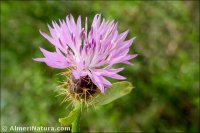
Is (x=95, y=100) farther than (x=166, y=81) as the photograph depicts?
No

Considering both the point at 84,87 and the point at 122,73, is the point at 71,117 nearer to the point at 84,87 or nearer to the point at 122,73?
the point at 84,87

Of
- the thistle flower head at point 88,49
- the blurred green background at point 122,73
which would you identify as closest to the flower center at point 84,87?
the thistle flower head at point 88,49

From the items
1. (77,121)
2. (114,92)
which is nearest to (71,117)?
(77,121)

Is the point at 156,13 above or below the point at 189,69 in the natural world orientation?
above

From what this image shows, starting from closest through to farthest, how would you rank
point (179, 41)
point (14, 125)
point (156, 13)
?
point (14, 125), point (156, 13), point (179, 41)

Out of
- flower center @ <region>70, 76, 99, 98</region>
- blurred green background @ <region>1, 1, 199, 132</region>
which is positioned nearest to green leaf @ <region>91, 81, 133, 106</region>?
flower center @ <region>70, 76, 99, 98</region>

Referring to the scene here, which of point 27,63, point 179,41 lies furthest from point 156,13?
point 27,63

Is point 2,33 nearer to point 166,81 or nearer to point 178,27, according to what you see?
point 166,81

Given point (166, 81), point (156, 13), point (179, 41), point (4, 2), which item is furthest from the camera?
point (179, 41)
